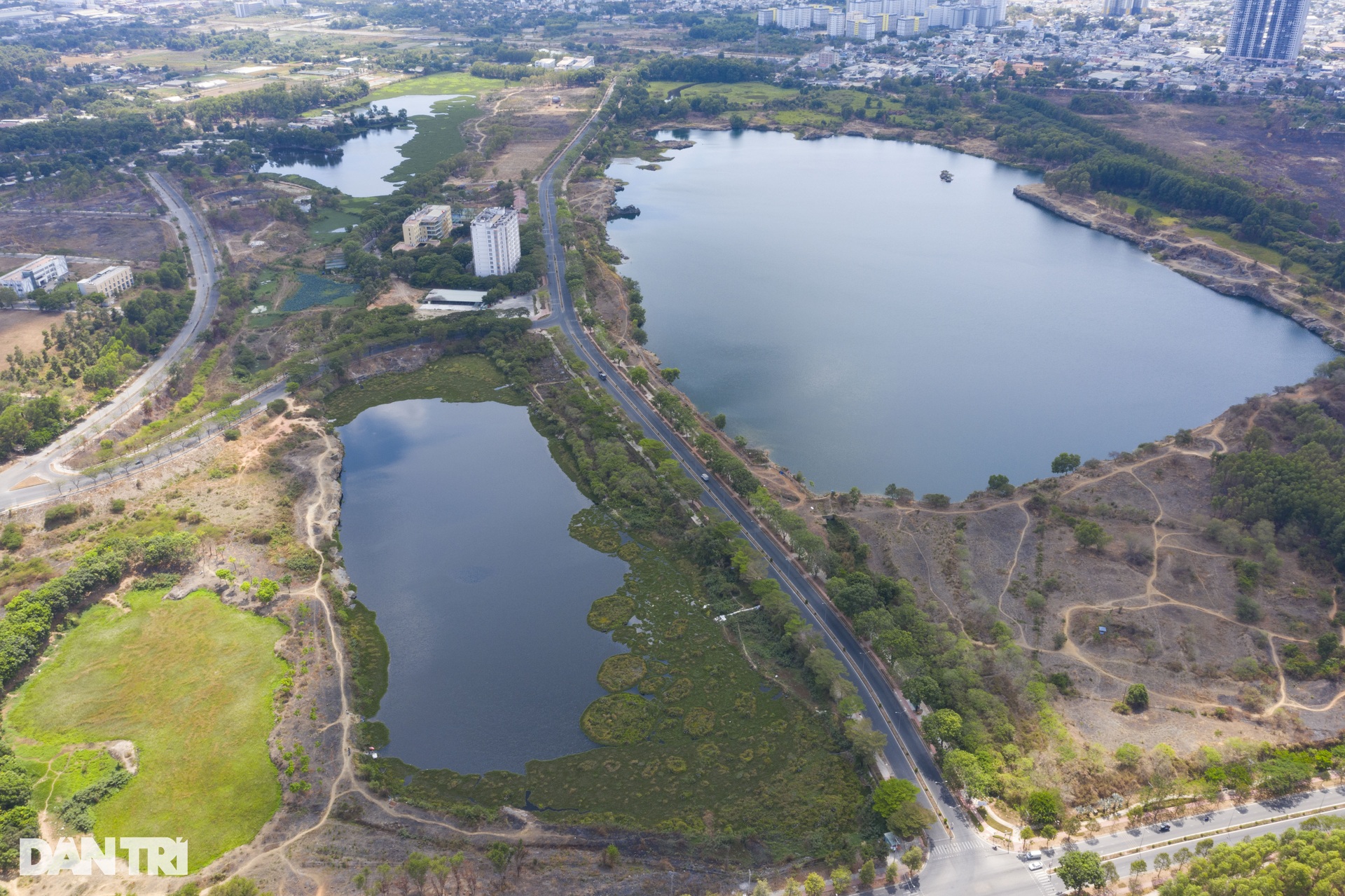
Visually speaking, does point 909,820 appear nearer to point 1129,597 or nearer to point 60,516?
point 1129,597

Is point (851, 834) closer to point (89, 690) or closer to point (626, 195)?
point (89, 690)

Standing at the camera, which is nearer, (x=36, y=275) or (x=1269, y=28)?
(x=36, y=275)

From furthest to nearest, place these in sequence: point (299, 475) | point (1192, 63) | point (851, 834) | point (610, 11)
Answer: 1. point (610, 11)
2. point (1192, 63)
3. point (299, 475)
4. point (851, 834)

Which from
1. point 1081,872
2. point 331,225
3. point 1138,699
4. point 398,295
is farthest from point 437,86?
point 1081,872

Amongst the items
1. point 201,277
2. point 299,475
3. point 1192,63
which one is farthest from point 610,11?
point 299,475

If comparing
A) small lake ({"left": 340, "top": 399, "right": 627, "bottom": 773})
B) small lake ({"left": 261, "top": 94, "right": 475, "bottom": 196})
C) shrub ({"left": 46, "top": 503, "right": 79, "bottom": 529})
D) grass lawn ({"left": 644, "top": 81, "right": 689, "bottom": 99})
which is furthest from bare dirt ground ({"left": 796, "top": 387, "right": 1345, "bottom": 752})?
grass lawn ({"left": 644, "top": 81, "right": 689, "bottom": 99})
